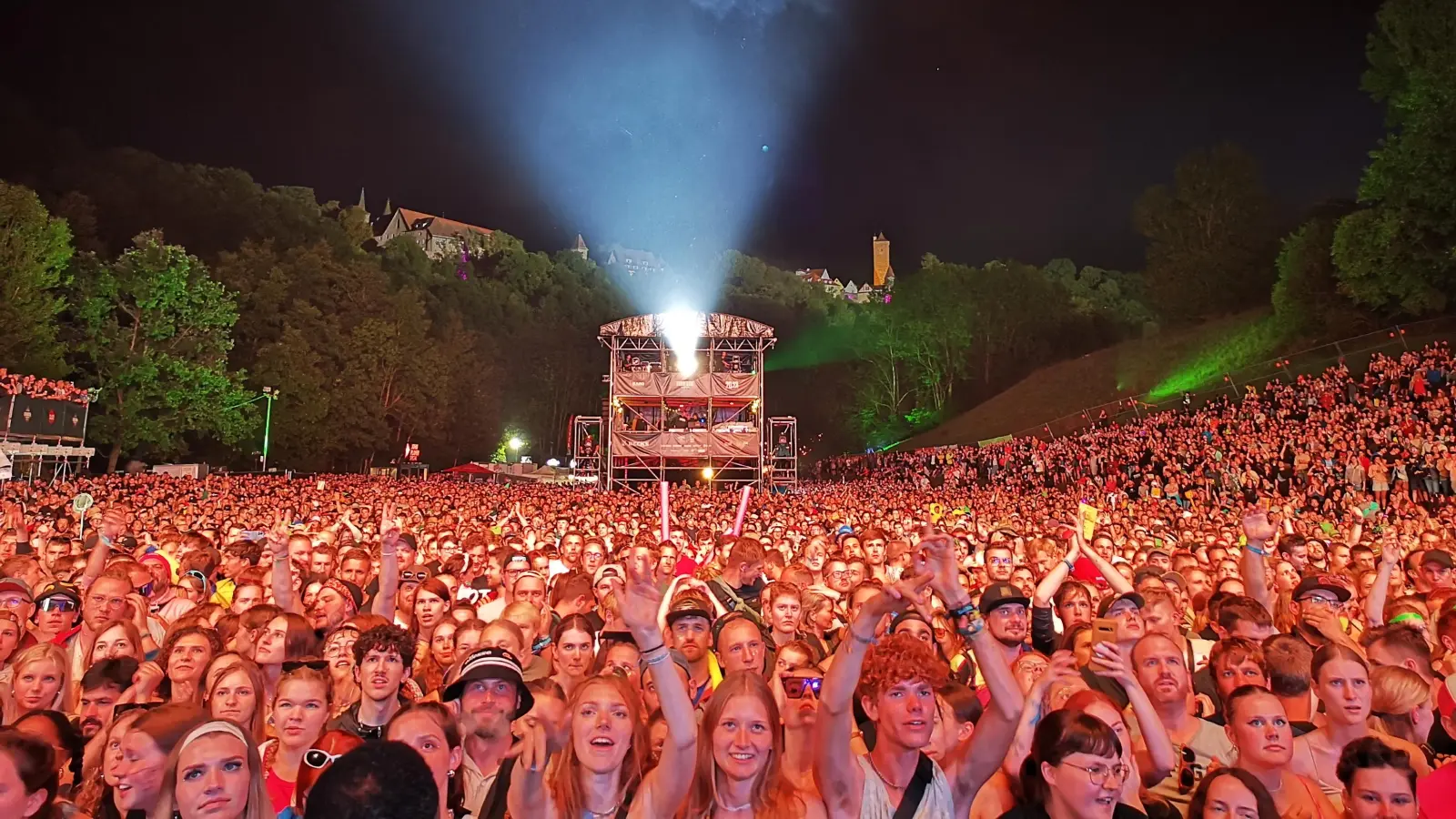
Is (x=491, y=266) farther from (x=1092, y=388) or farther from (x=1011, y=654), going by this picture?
(x=1011, y=654)

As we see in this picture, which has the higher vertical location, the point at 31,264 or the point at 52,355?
the point at 31,264

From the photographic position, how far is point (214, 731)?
3.01 metres

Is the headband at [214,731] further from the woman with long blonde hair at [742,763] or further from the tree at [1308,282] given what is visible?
the tree at [1308,282]

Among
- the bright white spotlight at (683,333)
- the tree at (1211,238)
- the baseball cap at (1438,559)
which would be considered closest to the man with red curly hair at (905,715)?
the baseball cap at (1438,559)

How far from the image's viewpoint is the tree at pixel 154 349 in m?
32.9

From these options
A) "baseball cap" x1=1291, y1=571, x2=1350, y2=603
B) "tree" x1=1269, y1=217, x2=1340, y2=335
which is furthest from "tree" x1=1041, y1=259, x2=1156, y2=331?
"baseball cap" x1=1291, y1=571, x2=1350, y2=603

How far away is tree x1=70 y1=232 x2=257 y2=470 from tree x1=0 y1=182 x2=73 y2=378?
5.85 ft

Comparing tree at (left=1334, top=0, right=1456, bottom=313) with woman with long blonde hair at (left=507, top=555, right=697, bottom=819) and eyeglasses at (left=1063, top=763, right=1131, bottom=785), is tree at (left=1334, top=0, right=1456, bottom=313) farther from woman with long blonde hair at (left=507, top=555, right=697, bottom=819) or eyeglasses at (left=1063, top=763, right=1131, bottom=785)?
woman with long blonde hair at (left=507, top=555, right=697, bottom=819)

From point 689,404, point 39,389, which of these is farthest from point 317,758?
point 689,404

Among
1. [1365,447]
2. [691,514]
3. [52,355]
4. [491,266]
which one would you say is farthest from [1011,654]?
[491,266]

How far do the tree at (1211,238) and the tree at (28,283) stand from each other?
49522mm

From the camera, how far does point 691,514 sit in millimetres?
19906

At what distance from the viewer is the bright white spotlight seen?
43656 mm

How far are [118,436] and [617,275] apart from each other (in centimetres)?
6004
